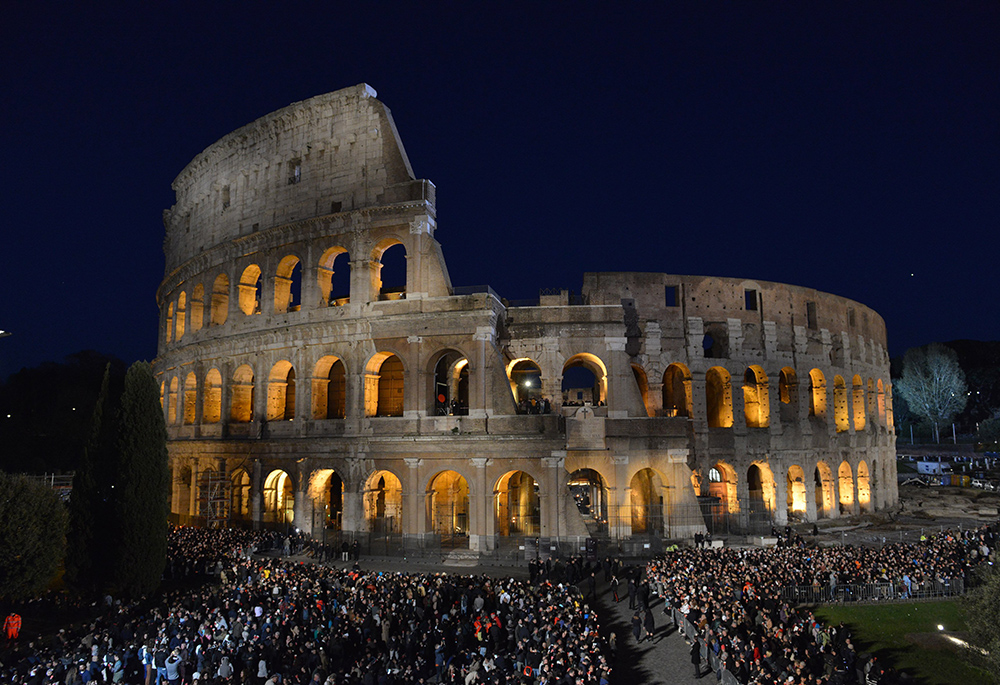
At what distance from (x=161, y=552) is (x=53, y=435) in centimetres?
3457

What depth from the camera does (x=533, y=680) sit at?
11.0m

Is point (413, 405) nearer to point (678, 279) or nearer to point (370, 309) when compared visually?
point (370, 309)

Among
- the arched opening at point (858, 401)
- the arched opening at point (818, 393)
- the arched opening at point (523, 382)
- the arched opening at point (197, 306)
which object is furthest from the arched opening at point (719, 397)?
the arched opening at point (197, 306)

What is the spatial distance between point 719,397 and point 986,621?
19.6 metres

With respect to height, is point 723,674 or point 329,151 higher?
point 329,151

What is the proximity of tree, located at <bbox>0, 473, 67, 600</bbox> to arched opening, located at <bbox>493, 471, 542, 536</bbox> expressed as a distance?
1431 centimetres

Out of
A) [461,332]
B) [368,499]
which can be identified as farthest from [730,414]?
[368,499]

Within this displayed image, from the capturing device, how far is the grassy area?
1432 cm

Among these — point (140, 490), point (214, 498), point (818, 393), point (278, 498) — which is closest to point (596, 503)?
point (818, 393)

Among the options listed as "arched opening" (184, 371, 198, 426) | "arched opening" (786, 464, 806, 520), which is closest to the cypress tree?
"arched opening" (184, 371, 198, 426)

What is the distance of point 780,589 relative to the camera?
17.5m

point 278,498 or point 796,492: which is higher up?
point 278,498

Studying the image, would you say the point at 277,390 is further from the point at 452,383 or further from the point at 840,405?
the point at 840,405

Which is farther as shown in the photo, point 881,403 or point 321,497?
point 881,403
